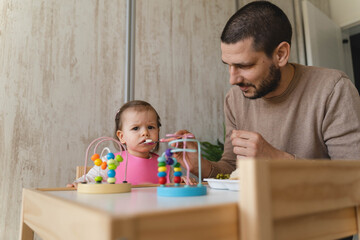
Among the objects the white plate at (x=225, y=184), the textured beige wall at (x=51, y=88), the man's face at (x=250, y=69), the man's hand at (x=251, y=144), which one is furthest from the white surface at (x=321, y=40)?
the white plate at (x=225, y=184)

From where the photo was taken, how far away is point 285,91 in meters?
1.38

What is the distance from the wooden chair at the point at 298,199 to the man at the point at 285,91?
577 mm

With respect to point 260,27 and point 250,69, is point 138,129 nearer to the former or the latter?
point 250,69

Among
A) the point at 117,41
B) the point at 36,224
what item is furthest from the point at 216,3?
the point at 36,224

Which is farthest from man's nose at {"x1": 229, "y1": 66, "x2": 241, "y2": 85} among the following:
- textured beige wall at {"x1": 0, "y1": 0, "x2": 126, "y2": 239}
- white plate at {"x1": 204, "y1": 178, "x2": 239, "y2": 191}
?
textured beige wall at {"x1": 0, "y1": 0, "x2": 126, "y2": 239}

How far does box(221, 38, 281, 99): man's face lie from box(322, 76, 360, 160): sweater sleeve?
0.88ft

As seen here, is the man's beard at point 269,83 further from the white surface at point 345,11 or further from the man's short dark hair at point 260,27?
the white surface at point 345,11

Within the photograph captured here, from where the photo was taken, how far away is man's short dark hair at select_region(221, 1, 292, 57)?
127cm

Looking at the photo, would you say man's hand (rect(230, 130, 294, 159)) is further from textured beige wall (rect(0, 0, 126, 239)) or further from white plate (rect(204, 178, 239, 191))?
textured beige wall (rect(0, 0, 126, 239))

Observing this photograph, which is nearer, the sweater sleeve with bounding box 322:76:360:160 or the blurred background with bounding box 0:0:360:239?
the sweater sleeve with bounding box 322:76:360:160

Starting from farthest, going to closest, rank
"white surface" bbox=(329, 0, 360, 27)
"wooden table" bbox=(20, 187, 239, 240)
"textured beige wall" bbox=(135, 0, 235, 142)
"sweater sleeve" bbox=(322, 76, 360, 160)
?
"white surface" bbox=(329, 0, 360, 27)
"textured beige wall" bbox=(135, 0, 235, 142)
"sweater sleeve" bbox=(322, 76, 360, 160)
"wooden table" bbox=(20, 187, 239, 240)

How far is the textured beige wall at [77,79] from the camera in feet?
5.21

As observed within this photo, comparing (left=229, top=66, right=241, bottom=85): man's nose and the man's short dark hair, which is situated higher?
the man's short dark hair

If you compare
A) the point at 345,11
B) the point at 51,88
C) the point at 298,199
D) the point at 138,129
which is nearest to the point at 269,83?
the point at 138,129
